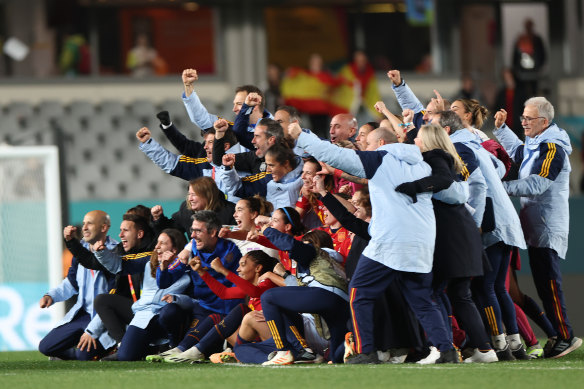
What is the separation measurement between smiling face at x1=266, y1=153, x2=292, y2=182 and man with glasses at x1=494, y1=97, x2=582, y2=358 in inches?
66.8

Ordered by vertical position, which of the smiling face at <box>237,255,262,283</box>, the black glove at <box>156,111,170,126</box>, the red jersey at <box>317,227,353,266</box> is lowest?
the smiling face at <box>237,255,262,283</box>

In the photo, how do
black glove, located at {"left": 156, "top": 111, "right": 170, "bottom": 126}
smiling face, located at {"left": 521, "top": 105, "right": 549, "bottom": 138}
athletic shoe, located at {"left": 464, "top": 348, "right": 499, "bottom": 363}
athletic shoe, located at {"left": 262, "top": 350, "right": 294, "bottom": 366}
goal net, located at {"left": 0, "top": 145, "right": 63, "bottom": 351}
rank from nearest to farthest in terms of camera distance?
athletic shoe, located at {"left": 464, "top": 348, "right": 499, "bottom": 363}, athletic shoe, located at {"left": 262, "top": 350, "right": 294, "bottom": 366}, smiling face, located at {"left": 521, "top": 105, "right": 549, "bottom": 138}, black glove, located at {"left": 156, "top": 111, "right": 170, "bottom": 126}, goal net, located at {"left": 0, "top": 145, "right": 63, "bottom": 351}

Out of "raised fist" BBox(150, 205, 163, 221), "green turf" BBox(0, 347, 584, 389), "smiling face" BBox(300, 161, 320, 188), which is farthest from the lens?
"raised fist" BBox(150, 205, 163, 221)

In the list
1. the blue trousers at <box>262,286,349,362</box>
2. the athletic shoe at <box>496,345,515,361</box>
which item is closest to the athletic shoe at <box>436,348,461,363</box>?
the athletic shoe at <box>496,345,515,361</box>

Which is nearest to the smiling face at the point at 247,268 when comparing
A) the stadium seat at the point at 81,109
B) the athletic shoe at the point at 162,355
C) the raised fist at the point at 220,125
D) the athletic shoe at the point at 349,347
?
the athletic shoe at the point at 162,355

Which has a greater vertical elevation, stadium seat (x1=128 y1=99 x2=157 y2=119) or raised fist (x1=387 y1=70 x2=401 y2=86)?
stadium seat (x1=128 y1=99 x2=157 y2=119)

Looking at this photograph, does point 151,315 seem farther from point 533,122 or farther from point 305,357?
point 533,122

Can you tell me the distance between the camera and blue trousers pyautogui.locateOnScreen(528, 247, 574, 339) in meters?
8.58

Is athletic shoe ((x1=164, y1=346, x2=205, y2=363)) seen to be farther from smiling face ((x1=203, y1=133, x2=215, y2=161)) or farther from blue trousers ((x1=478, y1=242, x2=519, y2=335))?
blue trousers ((x1=478, y1=242, x2=519, y2=335))

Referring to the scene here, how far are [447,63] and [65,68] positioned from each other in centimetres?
580

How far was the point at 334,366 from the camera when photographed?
7.64 meters

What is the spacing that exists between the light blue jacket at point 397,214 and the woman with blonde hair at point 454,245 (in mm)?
175

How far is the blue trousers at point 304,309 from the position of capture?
7.99 m

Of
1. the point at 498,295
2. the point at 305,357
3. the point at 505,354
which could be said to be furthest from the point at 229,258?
the point at 505,354
